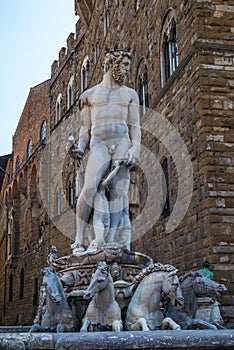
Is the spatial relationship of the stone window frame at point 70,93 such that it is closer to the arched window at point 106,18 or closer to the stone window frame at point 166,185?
the arched window at point 106,18

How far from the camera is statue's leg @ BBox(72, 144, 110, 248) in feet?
22.1

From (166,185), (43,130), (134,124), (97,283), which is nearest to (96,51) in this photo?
(43,130)

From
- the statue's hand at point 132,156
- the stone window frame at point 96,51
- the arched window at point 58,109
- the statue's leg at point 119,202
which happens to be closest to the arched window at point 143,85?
the stone window frame at point 96,51

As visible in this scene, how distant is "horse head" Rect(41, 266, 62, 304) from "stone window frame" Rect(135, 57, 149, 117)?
35.5 feet

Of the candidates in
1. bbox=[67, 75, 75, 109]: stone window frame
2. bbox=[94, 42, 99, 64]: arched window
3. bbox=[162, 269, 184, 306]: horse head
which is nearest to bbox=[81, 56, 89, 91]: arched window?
bbox=[67, 75, 75, 109]: stone window frame

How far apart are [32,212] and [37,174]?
8.05 ft

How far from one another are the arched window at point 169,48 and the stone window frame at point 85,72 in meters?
13.1

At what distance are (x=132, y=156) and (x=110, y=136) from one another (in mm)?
414

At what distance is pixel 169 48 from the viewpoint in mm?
14312

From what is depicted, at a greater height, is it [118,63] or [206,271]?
[118,63]

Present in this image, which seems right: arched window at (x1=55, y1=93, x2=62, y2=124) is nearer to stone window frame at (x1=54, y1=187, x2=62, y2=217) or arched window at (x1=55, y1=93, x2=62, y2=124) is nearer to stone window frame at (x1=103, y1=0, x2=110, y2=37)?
stone window frame at (x1=54, y1=187, x2=62, y2=217)

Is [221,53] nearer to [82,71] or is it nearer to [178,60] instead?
[178,60]

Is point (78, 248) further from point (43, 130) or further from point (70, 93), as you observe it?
point (43, 130)

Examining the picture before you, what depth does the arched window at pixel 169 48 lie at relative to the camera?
547 inches
